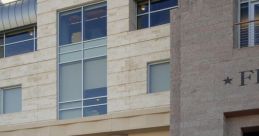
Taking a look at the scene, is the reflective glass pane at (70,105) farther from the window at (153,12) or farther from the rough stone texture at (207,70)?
the rough stone texture at (207,70)

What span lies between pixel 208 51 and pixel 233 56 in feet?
2.79

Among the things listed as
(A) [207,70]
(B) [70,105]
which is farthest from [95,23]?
(A) [207,70]

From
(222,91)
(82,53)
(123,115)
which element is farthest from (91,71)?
(222,91)

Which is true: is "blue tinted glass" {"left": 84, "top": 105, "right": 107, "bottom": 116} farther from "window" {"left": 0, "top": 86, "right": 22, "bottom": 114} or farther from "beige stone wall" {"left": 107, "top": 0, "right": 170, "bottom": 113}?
"window" {"left": 0, "top": 86, "right": 22, "bottom": 114}

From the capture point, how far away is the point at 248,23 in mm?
21703

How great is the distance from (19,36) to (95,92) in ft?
18.6

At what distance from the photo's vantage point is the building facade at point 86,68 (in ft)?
88.3

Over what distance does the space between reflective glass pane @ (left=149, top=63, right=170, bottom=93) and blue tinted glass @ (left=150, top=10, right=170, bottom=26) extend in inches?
68.4

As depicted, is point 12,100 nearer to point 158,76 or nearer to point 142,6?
point 142,6

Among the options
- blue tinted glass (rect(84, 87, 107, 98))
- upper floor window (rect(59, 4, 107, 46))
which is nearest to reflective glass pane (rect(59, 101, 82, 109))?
blue tinted glass (rect(84, 87, 107, 98))

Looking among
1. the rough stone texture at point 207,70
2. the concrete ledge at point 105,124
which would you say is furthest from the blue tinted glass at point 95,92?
the rough stone texture at point 207,70

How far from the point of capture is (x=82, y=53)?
29.0m

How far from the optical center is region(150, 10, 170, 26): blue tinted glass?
2756 centimetres

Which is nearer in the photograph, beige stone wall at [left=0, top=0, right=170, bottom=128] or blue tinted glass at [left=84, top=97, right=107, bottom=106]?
beige stone wall at [left=0, top=0, right=170, bottom=128]
